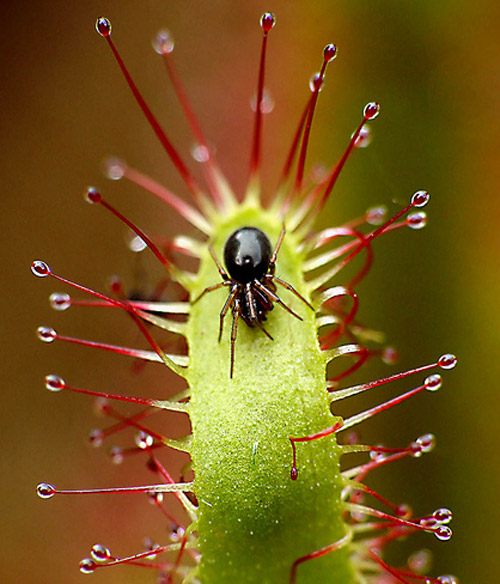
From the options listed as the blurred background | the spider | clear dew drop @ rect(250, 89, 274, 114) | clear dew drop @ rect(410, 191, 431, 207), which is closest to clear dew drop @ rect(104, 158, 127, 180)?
the blurred background

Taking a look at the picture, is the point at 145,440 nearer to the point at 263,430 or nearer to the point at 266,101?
the point at 263,430

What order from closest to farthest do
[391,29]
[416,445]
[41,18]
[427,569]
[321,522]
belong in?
[321,522], [416,445], [427,569], [391,29], [41,18]

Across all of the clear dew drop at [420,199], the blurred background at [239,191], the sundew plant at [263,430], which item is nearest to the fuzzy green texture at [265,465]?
the sundew plant at [263,430]

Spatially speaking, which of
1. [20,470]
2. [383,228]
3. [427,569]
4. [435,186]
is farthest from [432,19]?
[20,470]

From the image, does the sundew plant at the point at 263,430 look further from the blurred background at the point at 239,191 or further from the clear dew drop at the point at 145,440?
the blurred background at the point at 239,191

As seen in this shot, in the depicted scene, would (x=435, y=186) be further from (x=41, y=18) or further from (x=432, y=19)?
(x=41, y=18)

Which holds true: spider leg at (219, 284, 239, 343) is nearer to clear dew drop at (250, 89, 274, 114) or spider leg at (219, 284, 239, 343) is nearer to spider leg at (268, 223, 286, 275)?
spider leg at (268, 223, 286, 275)

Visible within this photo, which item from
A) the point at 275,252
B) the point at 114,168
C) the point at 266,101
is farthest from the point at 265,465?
the point at 266,101
